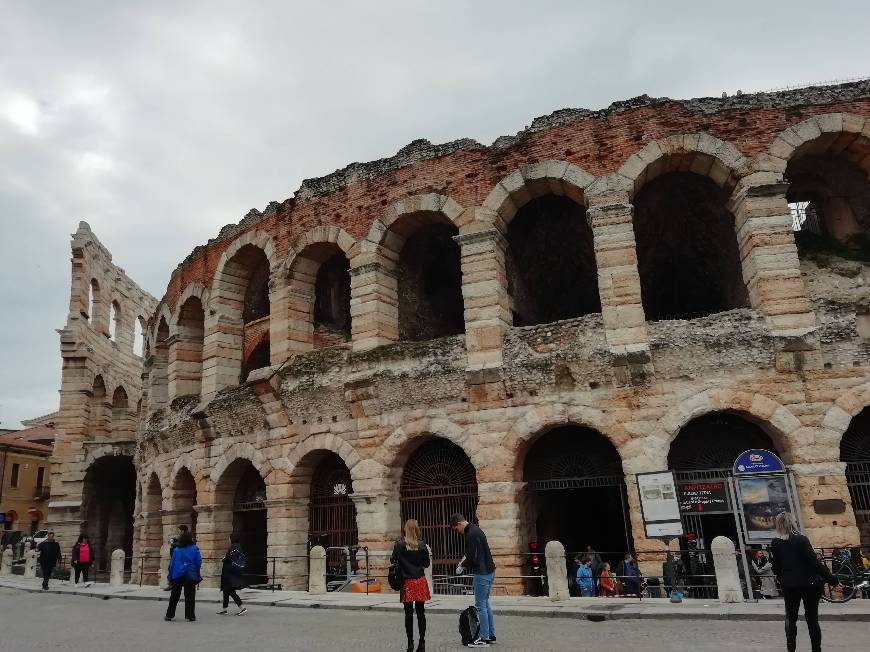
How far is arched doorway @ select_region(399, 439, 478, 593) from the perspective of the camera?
1264 cm

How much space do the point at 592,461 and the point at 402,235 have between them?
6221 mm

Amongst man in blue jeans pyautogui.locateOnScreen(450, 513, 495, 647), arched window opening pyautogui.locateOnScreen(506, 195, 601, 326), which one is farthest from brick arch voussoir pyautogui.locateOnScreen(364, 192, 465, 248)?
man in blue jeans pyautogui.locateOnScreen(450, 513, 495, 647)

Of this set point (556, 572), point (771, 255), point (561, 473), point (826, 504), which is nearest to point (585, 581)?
point (556, 572)

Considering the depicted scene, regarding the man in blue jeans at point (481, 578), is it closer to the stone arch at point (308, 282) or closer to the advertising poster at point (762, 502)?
the advertising poster at point (762, 502)

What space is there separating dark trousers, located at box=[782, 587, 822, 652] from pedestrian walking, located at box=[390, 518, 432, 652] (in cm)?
310

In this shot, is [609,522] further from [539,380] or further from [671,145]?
[671,145]

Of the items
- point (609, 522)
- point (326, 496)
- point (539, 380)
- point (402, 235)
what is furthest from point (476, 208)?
point (609, 522)

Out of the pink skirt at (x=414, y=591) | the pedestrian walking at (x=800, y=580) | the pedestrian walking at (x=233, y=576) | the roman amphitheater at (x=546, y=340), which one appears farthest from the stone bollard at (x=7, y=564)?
the pedestrian walking at (x=800, y=580)

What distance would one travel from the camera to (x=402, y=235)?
14797 millimetres

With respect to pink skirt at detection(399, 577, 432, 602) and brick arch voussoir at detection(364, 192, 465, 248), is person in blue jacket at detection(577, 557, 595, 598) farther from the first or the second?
brick arch voussoir at detection(364, 192, 465, 248)

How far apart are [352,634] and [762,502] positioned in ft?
19.8

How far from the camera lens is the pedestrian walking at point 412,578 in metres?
6.21

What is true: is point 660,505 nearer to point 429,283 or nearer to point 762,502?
point 762,502

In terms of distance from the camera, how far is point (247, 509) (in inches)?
626
